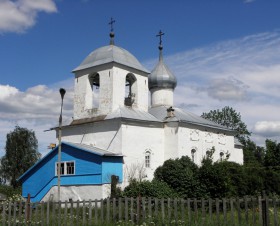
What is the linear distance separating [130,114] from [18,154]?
23374 mm

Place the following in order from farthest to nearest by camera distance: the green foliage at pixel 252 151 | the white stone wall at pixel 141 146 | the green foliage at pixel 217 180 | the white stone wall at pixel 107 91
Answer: the green foliage at pixel 252 151 → the white stone wall at pixel 107 91 → the white stone wall at pixel 141 146 → the green foliage at pixel 217 180

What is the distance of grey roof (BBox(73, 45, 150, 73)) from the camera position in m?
23.4

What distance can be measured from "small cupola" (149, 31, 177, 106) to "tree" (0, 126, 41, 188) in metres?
19.5

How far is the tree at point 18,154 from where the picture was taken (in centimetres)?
4216

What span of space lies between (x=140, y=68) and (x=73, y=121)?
5.19 meters

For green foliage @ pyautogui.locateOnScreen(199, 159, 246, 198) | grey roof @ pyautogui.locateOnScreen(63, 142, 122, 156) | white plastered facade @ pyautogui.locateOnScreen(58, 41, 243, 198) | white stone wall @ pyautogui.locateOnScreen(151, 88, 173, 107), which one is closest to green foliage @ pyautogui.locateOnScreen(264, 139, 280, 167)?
white plastered facade @ pyautogui.locateOnScreen(58, 41, 243, 198)

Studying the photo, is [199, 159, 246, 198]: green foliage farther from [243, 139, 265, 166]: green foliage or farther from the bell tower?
[243, 139, 265, 166]: green foliage

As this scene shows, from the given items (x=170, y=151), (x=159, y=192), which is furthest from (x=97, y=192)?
(x=170, y=151)

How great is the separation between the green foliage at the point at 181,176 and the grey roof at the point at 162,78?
7114 millimetres

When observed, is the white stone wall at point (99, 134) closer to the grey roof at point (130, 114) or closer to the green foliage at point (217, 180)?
the grey roof at point (130, 114)

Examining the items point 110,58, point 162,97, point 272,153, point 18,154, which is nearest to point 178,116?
point 162,97

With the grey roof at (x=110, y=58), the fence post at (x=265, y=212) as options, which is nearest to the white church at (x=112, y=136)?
the grey roof at (x=110, y=58)

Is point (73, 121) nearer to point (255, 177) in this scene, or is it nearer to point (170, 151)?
point (170, 151)

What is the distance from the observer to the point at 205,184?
20578 mm
